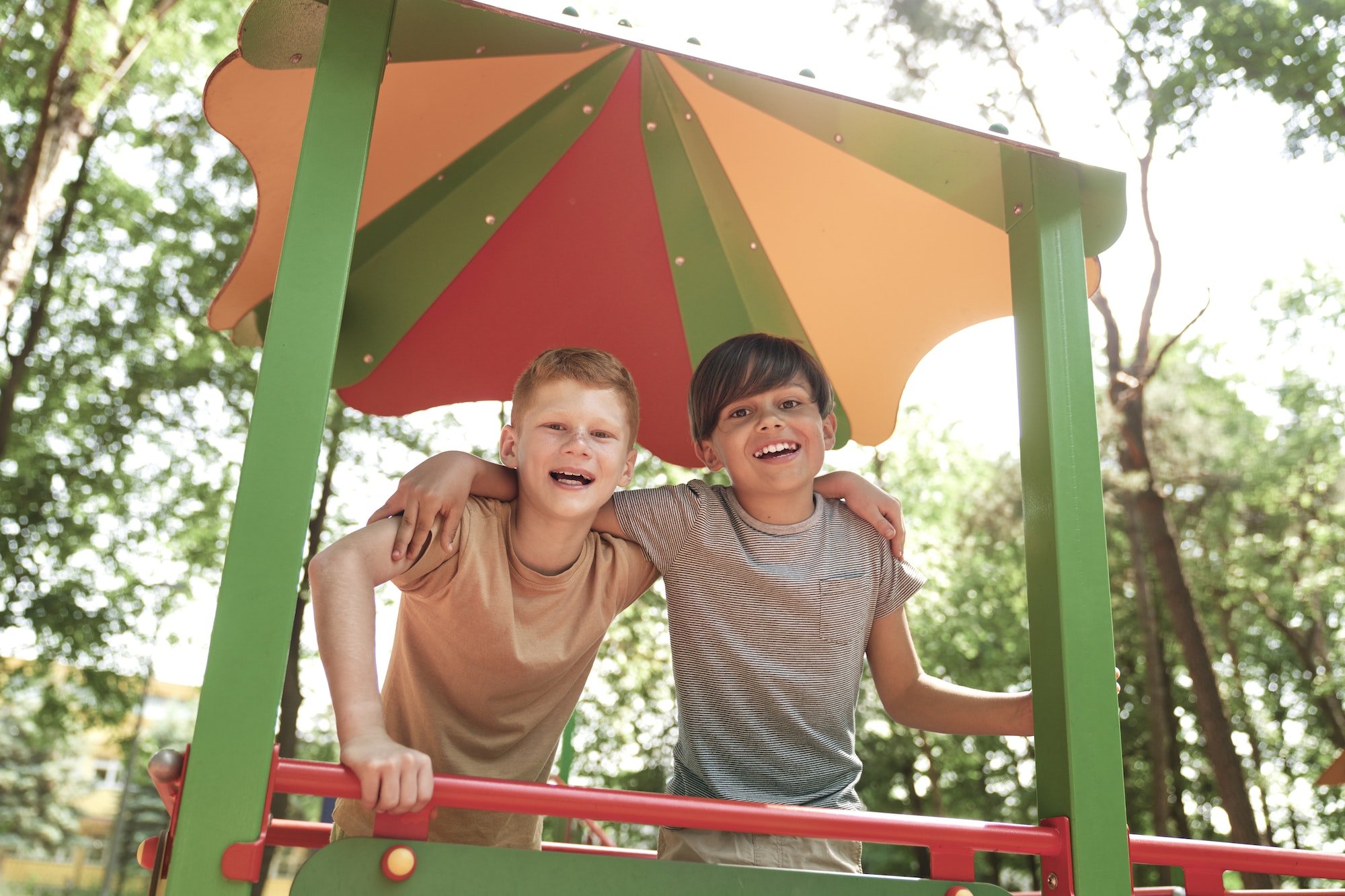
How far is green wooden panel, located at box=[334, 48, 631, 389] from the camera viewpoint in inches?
116

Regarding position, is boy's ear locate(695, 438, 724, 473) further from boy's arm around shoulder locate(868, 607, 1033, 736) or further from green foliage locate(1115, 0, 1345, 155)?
green foliage locate(1115, 0, 1345, 155)

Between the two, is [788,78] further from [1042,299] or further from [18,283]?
[18,283]

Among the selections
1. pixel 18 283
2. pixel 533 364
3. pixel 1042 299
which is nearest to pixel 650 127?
pixel 533 364

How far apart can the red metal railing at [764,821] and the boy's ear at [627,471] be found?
87cm

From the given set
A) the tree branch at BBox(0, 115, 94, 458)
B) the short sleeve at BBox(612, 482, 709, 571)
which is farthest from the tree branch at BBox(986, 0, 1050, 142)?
the tree branch at BBox(0, 115, 94, 458)

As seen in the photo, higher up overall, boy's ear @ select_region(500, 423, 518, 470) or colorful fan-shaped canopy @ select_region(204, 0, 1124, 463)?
colorful fan-shaped canopy @ select_region(204, 0, 1124, 463)

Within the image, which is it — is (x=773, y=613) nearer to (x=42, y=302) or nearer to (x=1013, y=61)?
(x=1013, y=61)

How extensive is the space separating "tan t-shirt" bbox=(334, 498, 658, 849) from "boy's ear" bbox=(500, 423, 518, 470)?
0.50 ft

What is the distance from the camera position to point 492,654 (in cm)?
232

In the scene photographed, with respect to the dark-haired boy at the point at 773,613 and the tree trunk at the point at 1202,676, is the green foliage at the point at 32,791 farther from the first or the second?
the dark-haired boy at the point at 773,613

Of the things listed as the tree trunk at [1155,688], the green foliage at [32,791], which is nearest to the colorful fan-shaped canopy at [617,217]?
the tree trunk at [1155,688]

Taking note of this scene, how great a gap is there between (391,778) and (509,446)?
116 centimetres

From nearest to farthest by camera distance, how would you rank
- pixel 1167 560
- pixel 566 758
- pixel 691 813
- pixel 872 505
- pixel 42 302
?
pixel 691 813 → pixel 872 505 → pixel 566 758 → pixel 1167 560 → pixel 42 302

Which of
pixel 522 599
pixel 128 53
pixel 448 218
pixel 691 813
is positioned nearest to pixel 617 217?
pixel 448 218
